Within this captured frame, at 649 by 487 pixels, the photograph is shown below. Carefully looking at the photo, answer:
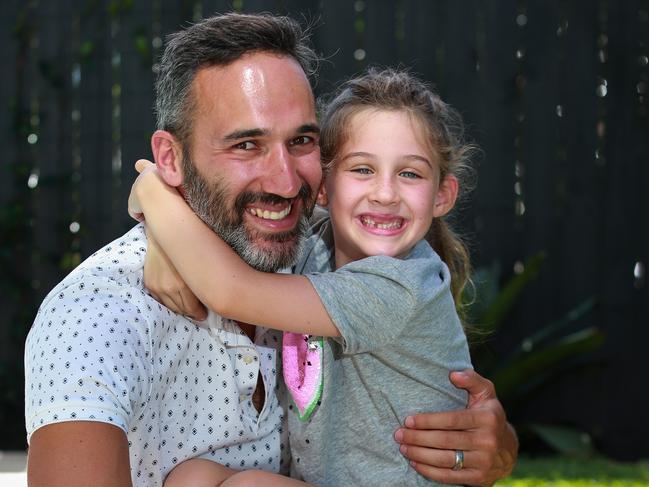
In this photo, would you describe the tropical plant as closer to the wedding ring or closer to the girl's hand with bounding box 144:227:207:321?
the wedding ring

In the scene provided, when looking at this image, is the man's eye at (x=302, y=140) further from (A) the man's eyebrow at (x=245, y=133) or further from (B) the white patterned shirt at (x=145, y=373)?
(B) the white patterned shirt at (x=145, y=373)

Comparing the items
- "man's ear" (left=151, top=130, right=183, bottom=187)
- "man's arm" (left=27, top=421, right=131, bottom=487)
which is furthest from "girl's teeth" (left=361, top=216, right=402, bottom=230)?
"man's arm" (left=27, top=421, right=131, bottom=487)

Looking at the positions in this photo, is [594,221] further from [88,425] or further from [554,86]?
[88,425]

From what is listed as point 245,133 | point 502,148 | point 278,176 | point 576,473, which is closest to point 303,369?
point 278,176

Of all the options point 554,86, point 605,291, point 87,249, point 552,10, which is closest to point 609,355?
point 605,291

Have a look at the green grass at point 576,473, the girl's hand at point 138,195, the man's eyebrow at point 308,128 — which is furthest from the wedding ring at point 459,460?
the green grass at point 576,473

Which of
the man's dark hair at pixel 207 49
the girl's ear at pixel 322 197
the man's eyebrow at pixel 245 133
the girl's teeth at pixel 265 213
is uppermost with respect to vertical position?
the man's dark hair at pixel 207 49

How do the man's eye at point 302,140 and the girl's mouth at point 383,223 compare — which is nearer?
the man's eye at point 302,140

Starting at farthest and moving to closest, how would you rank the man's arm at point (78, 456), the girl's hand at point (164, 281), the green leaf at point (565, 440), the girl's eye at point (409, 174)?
the green leaf at point (565, 440) → the girl's eye at point (409, 174) → the girl's hand at point (164, 281) → the man's arm at point (78, 456)

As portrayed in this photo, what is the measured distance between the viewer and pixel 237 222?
99.3 inches

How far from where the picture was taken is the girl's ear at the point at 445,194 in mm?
2930

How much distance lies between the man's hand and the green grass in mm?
2106

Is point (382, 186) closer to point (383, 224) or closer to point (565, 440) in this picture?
point (383, 224)

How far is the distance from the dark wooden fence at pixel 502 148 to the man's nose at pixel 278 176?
3.23 m
